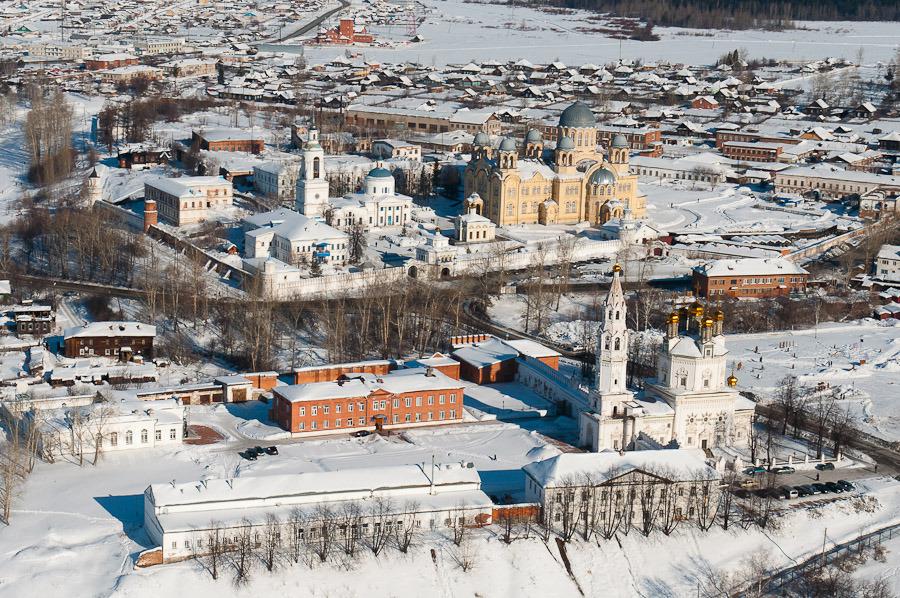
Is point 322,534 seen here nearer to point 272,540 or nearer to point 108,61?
point 272,540

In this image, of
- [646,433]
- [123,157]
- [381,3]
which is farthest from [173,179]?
[381,3]

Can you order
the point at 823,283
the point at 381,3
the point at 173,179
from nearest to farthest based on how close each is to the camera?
the point at 823,283 → the point at 173,179 → the point at 381,3

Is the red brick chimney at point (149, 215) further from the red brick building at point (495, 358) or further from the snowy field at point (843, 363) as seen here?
the snowy field at point (843, 363)

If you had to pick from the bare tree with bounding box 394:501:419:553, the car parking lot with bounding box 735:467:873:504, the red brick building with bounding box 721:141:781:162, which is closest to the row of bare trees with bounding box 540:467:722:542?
the car parking lot with bounding box 735:467:873:504

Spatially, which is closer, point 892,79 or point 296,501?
point 296,501

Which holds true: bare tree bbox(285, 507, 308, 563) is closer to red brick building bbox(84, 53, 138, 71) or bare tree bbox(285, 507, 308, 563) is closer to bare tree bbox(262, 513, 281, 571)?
bare tree bbox(262, 513, 281, 571)

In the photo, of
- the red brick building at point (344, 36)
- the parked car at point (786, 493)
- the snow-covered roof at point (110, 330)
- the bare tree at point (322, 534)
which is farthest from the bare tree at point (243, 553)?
the red brick building at point (344, 36)

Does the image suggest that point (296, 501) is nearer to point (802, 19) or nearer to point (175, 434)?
point (175, 434)
